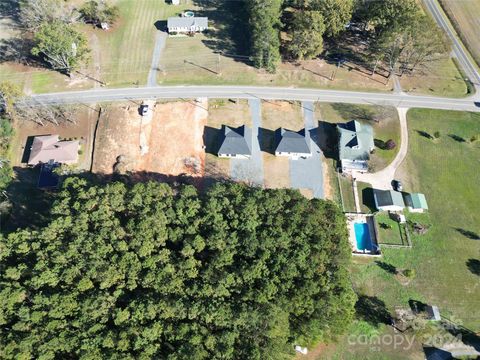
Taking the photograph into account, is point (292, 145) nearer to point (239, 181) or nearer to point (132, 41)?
point (239, 181)

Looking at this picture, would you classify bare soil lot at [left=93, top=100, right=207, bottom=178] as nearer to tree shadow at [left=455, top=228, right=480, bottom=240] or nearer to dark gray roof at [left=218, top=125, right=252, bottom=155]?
dark gray roof at [left=218, top=125, right=252, bottom=155]

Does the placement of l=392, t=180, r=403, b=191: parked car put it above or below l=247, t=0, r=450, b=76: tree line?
below

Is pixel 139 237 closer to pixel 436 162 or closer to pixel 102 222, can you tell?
pixel 102 222

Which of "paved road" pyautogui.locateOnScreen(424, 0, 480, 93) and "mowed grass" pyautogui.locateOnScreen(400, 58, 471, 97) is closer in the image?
"mowed grass" pyautogui.locateOnScreen(400, 58, 471, 97)

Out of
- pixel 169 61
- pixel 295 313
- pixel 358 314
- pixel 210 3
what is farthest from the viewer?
pixel 210 3

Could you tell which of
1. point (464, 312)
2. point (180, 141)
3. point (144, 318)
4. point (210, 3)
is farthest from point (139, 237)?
point (210, 3)

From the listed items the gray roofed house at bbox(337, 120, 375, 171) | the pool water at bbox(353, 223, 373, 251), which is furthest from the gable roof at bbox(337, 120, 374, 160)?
the pool water at bbox(353, 223, 373, 251)

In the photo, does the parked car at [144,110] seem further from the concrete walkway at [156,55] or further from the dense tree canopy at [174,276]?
the dense tree canopy at [174,276]

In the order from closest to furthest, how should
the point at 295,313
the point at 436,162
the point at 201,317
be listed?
1. the point at 201,317
2. the point at 295,313
3. the point at 436,162

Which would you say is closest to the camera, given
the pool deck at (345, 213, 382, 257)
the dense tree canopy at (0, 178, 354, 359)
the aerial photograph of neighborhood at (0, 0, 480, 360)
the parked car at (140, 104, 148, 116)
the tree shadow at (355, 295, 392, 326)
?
the dense tree canopy at (0, 178, 354, 359)
